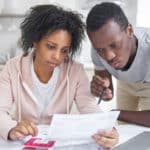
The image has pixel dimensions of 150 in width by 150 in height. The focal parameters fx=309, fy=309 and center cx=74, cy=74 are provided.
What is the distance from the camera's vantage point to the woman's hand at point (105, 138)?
969 mm

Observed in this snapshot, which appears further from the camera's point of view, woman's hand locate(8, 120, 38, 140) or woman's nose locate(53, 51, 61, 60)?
woman's nose locate(53, 51, 61, 60)

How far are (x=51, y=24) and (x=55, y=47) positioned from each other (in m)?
0.10

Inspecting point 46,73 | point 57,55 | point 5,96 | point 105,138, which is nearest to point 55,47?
point 57,55

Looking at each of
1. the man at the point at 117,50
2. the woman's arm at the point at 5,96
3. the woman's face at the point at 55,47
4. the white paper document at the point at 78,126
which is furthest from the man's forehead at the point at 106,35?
the woman's arm at the point at 5,96

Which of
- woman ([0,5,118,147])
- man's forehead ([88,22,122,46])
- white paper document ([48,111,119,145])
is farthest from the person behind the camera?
woman ([0,5,118,147])

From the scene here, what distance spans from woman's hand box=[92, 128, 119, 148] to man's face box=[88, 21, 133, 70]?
290 millimetres

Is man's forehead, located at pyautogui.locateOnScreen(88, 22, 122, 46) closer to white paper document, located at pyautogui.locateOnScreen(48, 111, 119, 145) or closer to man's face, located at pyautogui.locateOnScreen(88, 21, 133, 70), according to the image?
man's face, located at pyautogui.locateOnScreen(88, 21, 133, 70)

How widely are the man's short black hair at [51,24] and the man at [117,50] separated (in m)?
0.10

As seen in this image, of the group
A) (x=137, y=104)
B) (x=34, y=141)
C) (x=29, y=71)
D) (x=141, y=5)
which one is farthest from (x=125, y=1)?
(x=34, y=141)

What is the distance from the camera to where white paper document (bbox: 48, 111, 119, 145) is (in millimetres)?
917

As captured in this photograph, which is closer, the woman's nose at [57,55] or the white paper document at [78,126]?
the white paper document at [78,126]

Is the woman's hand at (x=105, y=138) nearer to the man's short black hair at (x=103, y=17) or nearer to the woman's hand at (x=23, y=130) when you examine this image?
the woman's hand at (x=23, y=130)

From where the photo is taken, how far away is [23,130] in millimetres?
975

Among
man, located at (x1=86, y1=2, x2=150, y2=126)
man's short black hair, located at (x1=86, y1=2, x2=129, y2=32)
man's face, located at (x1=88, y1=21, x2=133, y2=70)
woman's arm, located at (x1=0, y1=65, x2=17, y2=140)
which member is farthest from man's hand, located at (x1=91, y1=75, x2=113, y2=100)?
woman's arm, located at (x1=0, y1=65, x2=17, y2=140)
